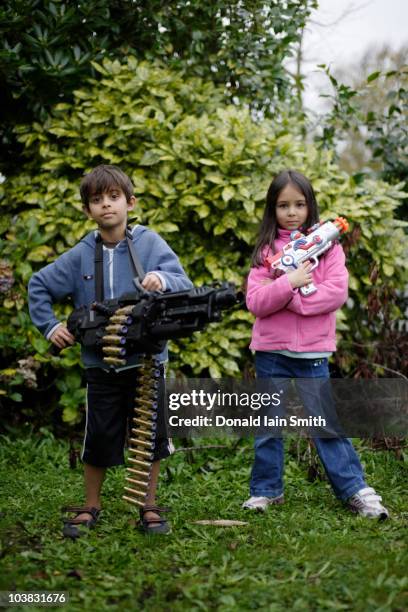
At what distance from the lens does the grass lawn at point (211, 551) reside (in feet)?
8.50

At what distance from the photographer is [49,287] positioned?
11.3 feet

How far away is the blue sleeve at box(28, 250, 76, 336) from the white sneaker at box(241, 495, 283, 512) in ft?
4.32

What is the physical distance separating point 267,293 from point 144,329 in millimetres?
785

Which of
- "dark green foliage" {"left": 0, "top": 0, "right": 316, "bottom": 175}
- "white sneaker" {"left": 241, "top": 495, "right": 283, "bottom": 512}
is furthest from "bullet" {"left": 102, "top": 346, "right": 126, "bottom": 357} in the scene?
"dark green foliage" {"left": 0, "top": 0, "right": 316, "bottom": 175}

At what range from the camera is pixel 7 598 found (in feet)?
8.20

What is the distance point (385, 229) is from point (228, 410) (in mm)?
1865

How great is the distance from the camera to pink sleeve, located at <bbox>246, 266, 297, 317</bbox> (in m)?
3.46

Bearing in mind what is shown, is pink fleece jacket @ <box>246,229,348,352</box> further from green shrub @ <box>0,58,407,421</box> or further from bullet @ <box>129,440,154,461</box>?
green shrub @ <box>0,58,407,421</box>

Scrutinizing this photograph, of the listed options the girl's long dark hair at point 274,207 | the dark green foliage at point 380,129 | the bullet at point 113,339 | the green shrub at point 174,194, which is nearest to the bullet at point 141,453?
the bullet at point 113,339

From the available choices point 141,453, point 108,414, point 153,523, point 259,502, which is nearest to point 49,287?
point 108,414

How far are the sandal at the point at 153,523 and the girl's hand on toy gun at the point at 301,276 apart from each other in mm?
1216

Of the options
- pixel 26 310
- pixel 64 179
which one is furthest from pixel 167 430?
pixel 64 179

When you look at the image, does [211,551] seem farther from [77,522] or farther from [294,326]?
[294,326]

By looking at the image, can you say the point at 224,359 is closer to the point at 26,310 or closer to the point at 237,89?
the point at 26,310
